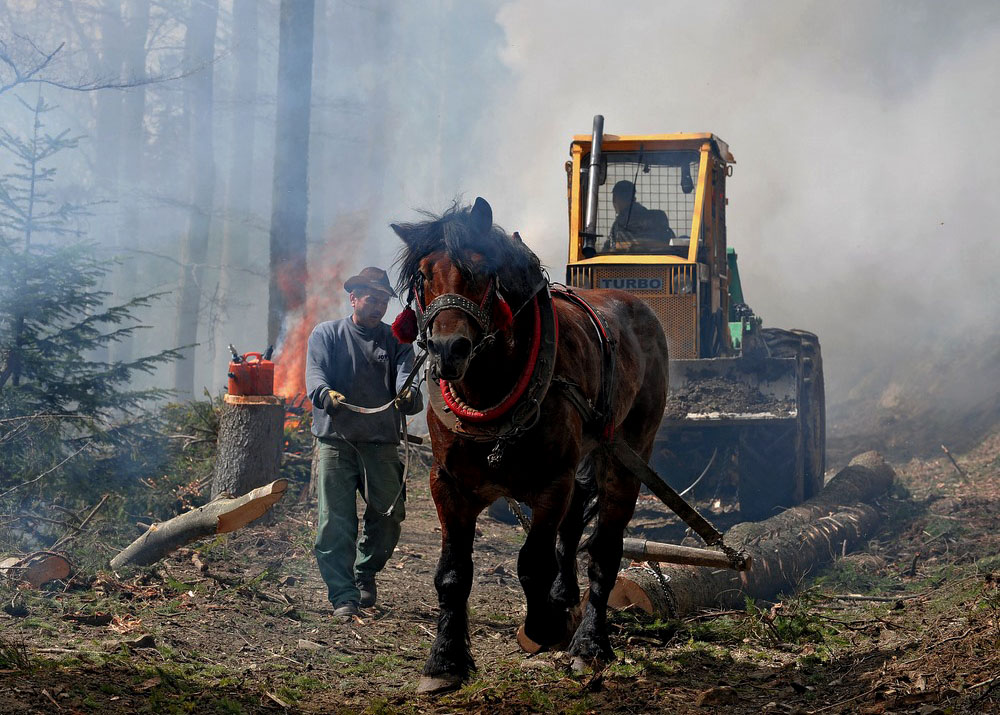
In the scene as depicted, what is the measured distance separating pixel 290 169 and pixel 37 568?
11555 millimetres

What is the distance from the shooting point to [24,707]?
13.4ft

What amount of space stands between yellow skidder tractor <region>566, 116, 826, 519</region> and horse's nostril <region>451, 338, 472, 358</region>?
22.1 feet

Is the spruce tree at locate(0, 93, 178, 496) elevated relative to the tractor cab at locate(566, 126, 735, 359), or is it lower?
lower

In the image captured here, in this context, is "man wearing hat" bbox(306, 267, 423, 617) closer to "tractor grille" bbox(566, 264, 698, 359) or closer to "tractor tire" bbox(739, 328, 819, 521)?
"tractor grille" bbox(566, 264, 698, 359)

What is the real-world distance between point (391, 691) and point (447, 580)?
0.73m

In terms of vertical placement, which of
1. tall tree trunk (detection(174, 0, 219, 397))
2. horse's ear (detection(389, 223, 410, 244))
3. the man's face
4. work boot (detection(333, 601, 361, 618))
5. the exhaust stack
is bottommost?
work boot (detection(333, 601, 361, 618))

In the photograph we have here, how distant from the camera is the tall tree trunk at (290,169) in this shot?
17016mm

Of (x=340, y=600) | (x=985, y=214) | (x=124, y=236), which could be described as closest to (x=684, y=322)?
(x=340, y=600)

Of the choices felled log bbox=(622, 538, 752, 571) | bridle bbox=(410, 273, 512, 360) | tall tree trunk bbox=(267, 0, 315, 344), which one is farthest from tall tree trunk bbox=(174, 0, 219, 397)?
bridle bbox=(410, 273, 512, 360)

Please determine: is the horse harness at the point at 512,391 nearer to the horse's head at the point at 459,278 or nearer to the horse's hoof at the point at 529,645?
the horse's head at the point at 459,278

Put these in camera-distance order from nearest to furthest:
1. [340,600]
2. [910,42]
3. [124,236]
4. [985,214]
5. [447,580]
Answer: [447,580] → [340,600] → [985,214] → [910,42] → [124,236]

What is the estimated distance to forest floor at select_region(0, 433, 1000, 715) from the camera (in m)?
4.62

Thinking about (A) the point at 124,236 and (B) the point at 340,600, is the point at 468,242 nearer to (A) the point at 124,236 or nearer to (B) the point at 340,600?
(B) the point at 340,600

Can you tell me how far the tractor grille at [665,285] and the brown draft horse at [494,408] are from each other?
19.0 ft
